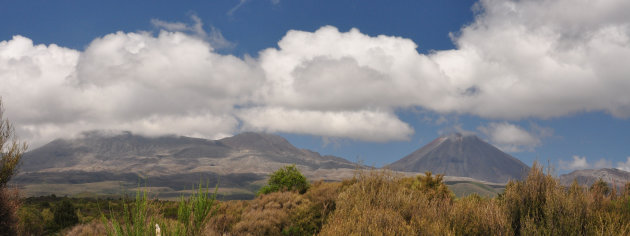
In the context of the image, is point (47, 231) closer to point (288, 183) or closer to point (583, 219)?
point (288, 183)

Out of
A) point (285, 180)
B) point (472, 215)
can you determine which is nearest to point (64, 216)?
point (285, 180)

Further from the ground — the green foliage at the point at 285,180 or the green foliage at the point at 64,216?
the green foliage at the point at 285,180

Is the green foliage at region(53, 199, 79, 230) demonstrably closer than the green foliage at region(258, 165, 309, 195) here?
Yes

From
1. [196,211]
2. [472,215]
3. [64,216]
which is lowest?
[64,216]

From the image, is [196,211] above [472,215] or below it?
above

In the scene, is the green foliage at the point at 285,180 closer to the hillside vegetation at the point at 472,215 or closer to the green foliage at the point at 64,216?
the green foliage at the point at 64,216

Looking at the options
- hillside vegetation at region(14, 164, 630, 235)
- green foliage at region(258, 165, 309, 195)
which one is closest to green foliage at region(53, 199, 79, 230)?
green foliage at region(258, 165, 309, 195)

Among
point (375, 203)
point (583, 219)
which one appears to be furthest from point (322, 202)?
point (583, 219)

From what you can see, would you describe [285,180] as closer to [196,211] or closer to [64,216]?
[64,216]

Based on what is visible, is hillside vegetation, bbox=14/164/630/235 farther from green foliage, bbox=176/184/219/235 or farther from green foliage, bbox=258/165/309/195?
green foliage, bbox=258/165/309/195

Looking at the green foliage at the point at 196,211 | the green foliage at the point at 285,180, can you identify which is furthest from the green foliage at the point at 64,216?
the green foliage at the point at 196,211

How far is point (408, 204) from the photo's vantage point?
1045 cm

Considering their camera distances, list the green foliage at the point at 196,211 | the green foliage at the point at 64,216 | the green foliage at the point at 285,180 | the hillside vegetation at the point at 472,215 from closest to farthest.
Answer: the green foliage at the point at 196,211 → the hillside vegetation at the point at 472,215 → the green foliage at the point at 64,216 → the green foliage at the point at 285,180

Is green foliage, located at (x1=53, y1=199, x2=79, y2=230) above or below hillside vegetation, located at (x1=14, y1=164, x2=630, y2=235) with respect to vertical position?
below
